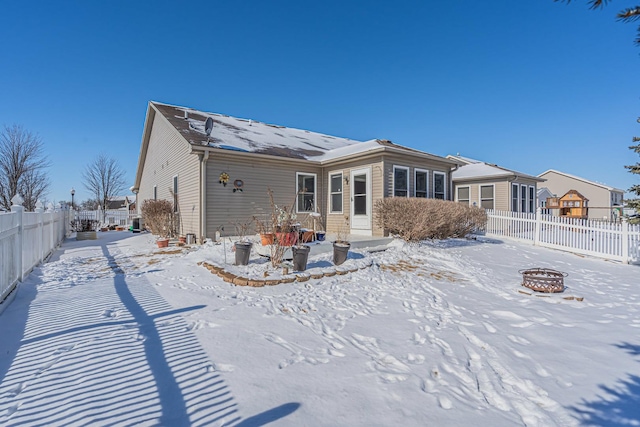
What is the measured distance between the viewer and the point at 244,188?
1001 cm

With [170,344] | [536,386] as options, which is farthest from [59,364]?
[536,386]

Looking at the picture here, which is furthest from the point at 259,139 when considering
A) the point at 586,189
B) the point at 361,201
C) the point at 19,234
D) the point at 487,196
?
the point at 586,189

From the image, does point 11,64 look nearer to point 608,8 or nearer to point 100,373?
point 100,373

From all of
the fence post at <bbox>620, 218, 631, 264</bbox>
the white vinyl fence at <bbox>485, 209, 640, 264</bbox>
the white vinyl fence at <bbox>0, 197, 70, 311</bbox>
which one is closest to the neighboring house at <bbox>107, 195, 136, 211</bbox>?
the white vinyl fence at <bbox>0, 197, 70, 311</bbox>

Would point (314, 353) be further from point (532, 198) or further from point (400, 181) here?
point (532, 198)

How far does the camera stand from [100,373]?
2369 mm

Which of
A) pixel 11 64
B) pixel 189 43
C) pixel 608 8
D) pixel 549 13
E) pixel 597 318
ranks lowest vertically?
pixel 597 318

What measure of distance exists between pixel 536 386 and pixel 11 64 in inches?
758

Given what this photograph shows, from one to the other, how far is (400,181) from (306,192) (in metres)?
3.51

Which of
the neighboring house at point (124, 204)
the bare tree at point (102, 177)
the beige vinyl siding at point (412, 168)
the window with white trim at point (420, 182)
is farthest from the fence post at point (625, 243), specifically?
the bare tree at point (102, 177)

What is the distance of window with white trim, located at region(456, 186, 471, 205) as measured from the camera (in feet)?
53.1

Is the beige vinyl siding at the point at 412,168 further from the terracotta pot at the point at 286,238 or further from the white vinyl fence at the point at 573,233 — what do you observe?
the terracotta pot at the point at 286,238

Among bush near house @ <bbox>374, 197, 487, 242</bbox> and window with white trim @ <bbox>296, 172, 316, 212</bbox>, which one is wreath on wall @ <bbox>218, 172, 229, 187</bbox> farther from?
bush near house @ <bbox>374, 197, 487, 242</bbox>

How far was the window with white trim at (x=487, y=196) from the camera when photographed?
606 inches
